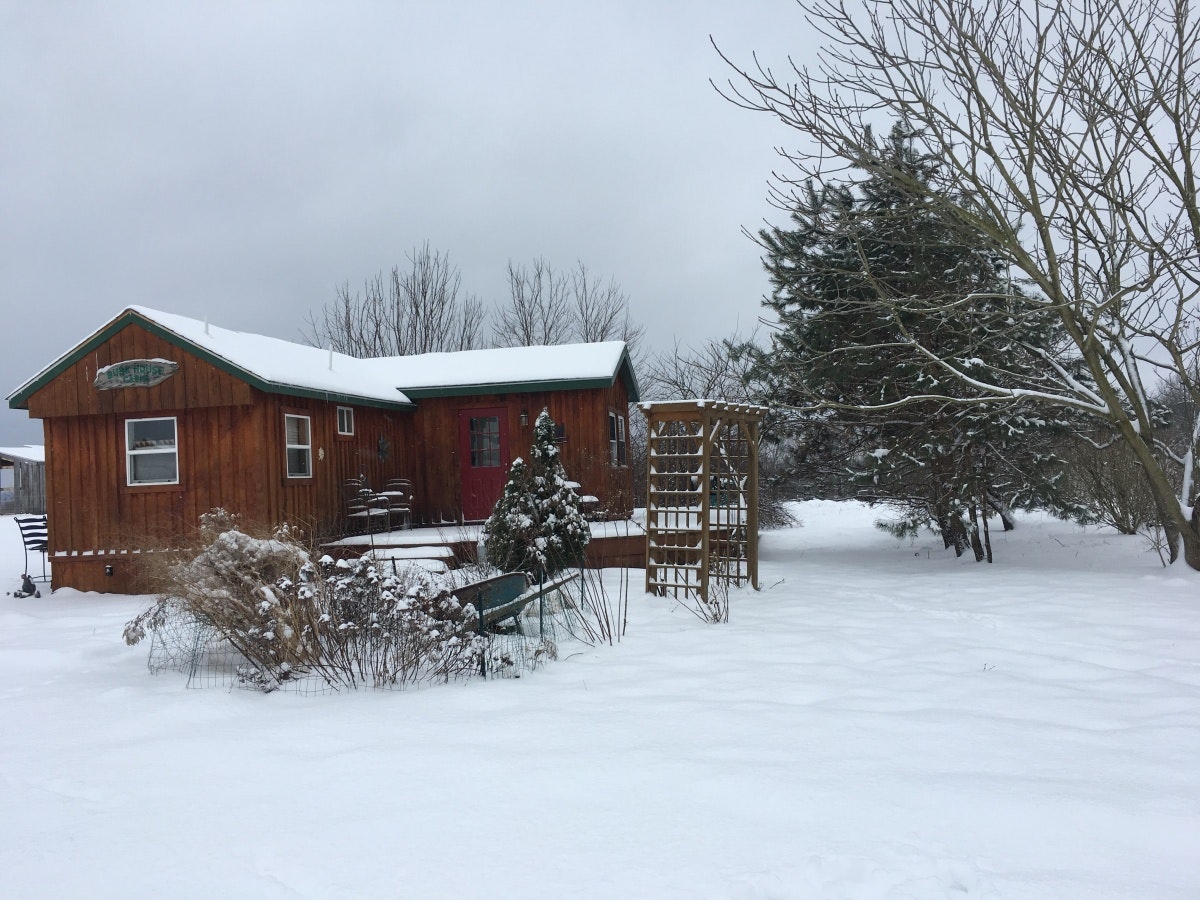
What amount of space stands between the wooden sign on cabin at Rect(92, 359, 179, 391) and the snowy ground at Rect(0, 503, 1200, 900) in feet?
16.2

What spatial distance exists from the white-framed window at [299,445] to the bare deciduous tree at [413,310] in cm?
1872

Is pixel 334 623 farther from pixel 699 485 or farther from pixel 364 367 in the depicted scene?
pixel 364 367

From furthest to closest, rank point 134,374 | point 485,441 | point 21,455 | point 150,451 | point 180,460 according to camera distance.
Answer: point 21,455 < point 485,441 < point 150,451 < point 180,460 < point 134,374

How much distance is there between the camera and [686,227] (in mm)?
17859

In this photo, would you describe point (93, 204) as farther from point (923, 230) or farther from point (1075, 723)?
point (1075, 723)

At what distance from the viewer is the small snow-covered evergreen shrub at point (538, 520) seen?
924 centimetres

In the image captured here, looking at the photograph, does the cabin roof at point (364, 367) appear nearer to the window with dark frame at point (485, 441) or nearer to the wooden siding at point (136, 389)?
the wooden siding at point (136, 389)

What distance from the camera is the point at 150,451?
36.0ft

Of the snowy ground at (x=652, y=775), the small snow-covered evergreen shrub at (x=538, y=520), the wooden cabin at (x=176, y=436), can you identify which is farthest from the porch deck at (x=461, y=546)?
the snowy ground at (x=652, y=775)

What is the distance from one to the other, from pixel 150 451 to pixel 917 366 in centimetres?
1033

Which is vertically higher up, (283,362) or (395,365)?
(395,365)

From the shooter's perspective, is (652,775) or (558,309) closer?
(652,775)

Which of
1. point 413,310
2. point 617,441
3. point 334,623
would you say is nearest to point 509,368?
point 617,441

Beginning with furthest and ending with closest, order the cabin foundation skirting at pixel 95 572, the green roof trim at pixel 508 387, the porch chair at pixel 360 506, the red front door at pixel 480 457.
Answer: the red front door at pixel 480 457
the green roof trim at pixel 508 387
the porch chair at pixel 360 506
the cabin foundation skirting at pixel 95 572
